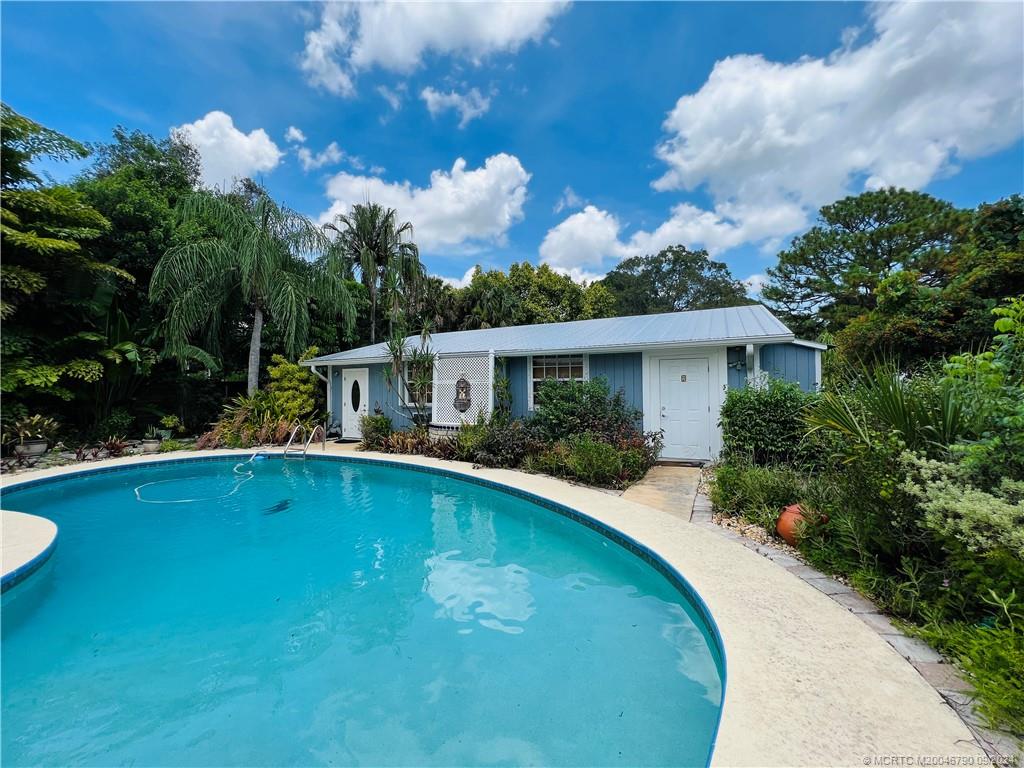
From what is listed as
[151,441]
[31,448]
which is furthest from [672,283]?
[31,448]

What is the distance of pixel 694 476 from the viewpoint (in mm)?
7562

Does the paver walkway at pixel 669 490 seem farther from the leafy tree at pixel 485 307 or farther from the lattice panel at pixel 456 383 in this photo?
the leafy tree at pixel 485 307

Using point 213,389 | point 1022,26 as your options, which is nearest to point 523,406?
point 1022,26

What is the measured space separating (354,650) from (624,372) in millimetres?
7414

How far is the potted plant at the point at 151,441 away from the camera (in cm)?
1097

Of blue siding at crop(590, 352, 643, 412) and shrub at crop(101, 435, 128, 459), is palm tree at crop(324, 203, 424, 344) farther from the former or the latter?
blue siding at crop(590, 352, 643, 412)

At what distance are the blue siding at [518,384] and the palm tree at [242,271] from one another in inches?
272

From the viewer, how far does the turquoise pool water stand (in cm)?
247

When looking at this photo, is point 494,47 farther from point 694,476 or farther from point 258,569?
point 258,569

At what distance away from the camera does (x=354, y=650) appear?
132 inches

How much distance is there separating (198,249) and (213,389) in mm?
5029

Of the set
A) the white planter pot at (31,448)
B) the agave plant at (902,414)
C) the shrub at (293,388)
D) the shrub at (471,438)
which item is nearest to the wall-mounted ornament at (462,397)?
the shrub at (471,438)

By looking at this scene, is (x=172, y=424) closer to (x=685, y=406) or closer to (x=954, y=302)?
(x=685, y=406)

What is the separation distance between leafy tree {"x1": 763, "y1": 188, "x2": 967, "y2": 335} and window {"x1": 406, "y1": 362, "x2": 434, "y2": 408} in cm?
1856
